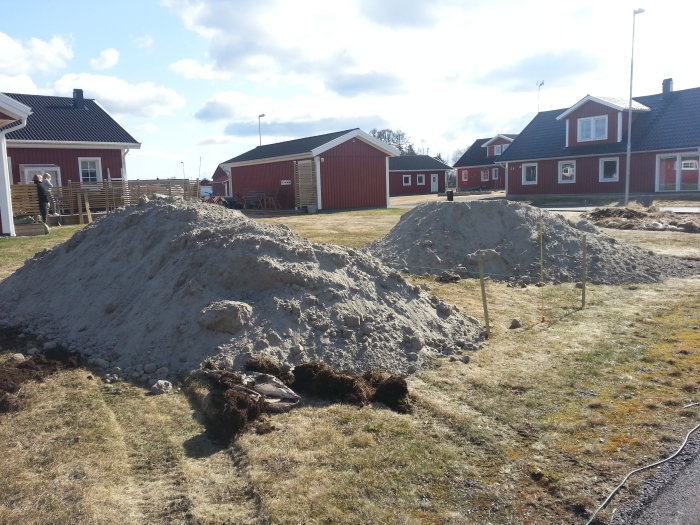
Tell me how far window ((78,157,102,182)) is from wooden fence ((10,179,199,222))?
2.58 metres

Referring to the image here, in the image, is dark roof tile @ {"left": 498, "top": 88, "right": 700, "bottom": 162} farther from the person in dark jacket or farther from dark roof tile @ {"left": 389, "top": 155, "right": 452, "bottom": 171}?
the person in dark jacket

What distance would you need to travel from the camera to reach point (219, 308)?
6.61 m

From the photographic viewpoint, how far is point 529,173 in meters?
39.2

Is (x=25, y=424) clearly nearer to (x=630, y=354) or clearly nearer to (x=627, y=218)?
(x=630, y=354)

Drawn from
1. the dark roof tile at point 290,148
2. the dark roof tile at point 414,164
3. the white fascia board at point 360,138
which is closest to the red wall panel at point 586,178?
the white fascia board at point 360,138

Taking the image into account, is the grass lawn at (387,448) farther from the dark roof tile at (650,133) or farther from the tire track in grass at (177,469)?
the dark roof tile at (650,133)

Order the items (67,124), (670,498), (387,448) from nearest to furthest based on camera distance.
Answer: (670,498)
(387,448)
(67,124)

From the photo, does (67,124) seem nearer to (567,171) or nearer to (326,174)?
(326,174)

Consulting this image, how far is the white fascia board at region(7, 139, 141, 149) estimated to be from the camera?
2404 cm

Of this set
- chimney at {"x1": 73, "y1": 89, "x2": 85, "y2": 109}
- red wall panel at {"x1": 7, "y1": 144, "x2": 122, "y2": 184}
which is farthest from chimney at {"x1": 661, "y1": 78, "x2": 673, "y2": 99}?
chimney at {"x1": 73, "y1": 89, "x2": 85, "y2": 109}

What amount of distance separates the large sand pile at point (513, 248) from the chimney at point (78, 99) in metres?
21.2

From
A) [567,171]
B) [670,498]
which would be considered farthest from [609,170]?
[670,498]

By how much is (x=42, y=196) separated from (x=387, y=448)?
18.4m

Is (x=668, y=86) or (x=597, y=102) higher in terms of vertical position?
(x=668, y=86)
